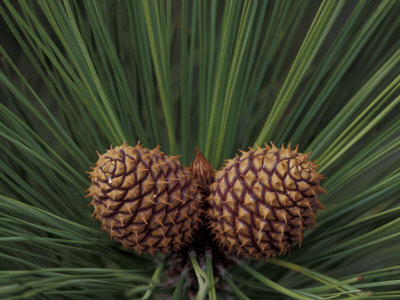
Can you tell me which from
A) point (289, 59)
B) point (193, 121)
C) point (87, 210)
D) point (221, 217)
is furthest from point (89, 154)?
point (289, 59)

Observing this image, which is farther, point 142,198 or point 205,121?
point 205,121

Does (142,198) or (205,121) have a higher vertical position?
(205,121)

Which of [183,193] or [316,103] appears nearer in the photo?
[183,193]

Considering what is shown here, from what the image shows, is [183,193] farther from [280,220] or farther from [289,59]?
[289,59]
